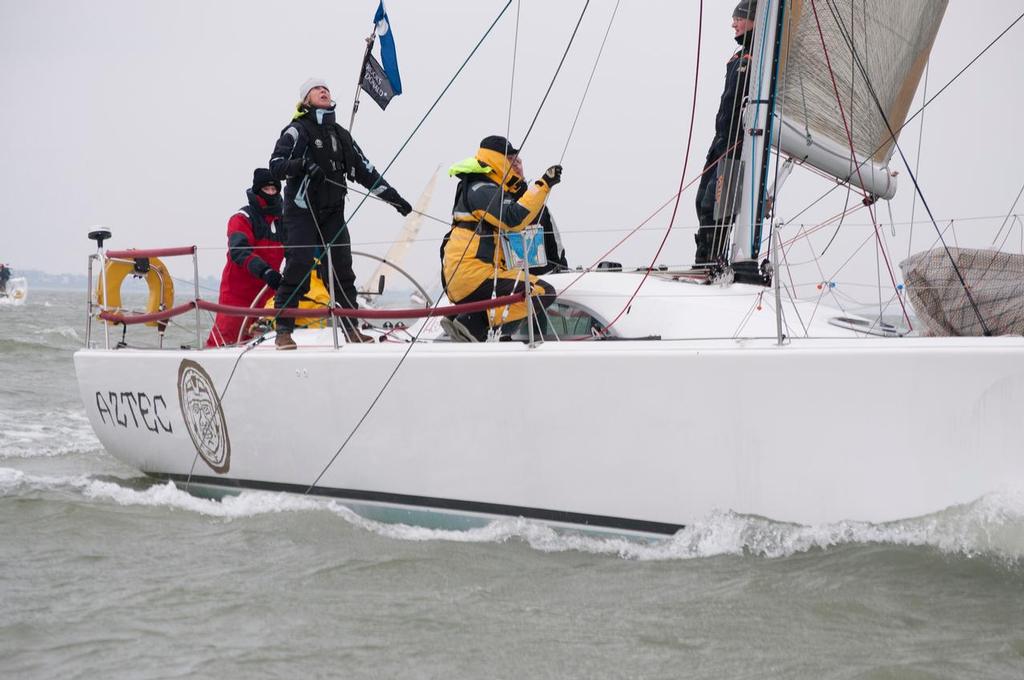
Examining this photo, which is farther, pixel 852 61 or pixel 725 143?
pixel 725 143

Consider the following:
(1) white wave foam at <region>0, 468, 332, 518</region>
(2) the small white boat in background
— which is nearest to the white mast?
(1) white wave foam at <region>0, 468, 332, 518</region>

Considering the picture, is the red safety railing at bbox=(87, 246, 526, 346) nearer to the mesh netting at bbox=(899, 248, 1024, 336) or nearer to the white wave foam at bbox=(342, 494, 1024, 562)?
the white wave foam at bbox=(342, 494, 1024, 562)

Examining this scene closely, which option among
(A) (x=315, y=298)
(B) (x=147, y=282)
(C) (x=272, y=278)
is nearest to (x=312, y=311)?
(C) (x=272, y=278)

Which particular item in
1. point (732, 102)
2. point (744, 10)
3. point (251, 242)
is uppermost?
point (744, 10)

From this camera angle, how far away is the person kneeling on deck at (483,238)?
497cm

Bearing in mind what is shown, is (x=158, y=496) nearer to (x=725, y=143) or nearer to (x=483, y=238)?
(x=483, y=238)

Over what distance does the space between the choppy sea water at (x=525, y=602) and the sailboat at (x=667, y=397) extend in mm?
139

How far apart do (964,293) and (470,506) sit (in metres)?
2.09

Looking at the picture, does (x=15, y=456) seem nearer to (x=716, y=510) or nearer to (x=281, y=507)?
(x=281, y=507)

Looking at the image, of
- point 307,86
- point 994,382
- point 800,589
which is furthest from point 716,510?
point 307,86

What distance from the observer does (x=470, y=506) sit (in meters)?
4.49

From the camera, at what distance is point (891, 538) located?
3639 millimetres

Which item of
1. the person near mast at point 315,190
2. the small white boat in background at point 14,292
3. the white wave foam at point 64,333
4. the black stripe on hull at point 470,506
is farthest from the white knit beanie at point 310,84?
the small white boat in background at point 14,292

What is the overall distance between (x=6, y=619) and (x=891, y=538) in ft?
9.58
